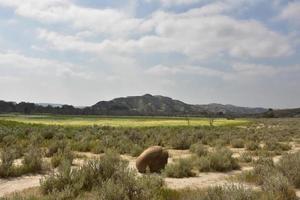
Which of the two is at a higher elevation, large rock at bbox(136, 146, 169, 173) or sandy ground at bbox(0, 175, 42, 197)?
large rock at bbox(136, 146, 169, 173)

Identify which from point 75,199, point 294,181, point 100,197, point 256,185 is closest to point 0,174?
point 75,199

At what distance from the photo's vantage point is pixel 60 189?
39.5 ft

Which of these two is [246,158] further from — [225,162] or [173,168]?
[173,168]

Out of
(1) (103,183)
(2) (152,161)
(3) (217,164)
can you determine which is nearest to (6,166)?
(2) (152,161)

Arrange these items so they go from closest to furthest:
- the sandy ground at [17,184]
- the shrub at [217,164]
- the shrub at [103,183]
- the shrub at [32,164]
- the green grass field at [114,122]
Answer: the shrub at [103,183], the sandy ground at [17,184], the shrub at [32,164], the shrub at [217,164], the green grass field at [114,122]

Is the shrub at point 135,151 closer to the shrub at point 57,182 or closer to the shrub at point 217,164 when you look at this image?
the shrub at point 217,164

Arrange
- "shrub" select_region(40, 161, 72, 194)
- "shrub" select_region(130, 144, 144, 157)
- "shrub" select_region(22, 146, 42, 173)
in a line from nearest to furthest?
1. "shrub" select_region(40, 161, 72, 194)
2. "shrub" select_region(22, 146, 42, 173)
3. "shrub" select_region(130, 144, 144, 157)

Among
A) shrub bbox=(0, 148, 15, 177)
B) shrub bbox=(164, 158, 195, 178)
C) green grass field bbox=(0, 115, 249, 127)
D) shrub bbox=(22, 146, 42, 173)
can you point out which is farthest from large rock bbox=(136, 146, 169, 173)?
green grass field bbox=(0, 115, 249, 127)

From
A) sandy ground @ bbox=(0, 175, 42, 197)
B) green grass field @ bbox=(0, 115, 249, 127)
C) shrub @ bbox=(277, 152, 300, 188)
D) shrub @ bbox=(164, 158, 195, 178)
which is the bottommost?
sandy ground @ bbox=(0, 175, 42, 197)

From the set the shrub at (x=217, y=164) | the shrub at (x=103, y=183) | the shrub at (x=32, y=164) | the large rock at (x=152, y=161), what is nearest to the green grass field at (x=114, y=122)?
the shrub at (x=32, y=164)

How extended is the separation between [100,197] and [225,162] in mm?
9629

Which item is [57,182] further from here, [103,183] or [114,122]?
[114,122]

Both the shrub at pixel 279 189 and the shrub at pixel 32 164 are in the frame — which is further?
the shrub at pixel 32 164

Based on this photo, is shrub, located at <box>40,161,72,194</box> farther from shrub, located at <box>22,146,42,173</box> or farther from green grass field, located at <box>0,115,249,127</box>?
green grass field, located at <box>0,115,249,127</box>
